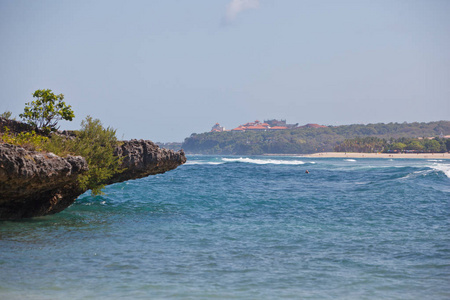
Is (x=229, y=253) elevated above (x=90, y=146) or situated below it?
below

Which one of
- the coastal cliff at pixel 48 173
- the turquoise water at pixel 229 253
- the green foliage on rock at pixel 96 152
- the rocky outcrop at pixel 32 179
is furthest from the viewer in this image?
the green foliage on rock at pixel 96 152

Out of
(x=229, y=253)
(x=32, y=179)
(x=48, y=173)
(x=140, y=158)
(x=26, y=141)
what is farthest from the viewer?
(x=140, y=158)

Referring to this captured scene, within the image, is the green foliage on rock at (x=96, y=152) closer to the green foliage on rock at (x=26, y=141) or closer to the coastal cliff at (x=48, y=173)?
the coastal cliff at (x=48, y=173)

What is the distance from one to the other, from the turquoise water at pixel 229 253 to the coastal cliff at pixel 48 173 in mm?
676

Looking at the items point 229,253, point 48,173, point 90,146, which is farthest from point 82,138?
point 229,253

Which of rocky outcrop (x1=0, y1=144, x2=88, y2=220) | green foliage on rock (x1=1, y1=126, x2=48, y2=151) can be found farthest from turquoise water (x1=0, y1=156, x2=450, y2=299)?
green foliage on rock (x1=1, y1=126, x2=48, y2=151)

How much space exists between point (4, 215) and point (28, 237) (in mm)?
2840

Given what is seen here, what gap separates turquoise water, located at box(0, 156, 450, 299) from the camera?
26.8ft

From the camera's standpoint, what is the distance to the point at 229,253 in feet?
35.8

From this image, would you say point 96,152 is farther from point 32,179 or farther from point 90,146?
point 32,179

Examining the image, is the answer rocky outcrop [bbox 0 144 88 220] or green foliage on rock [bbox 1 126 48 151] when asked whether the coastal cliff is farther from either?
green foliage on rock [bbox 1 126 48 151]

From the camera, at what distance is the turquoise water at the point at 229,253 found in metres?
8.18

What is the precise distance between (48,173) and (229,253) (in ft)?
17.4

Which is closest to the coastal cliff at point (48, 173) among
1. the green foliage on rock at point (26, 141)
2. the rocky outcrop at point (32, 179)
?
the rocky outcrop at point (32, 179)
